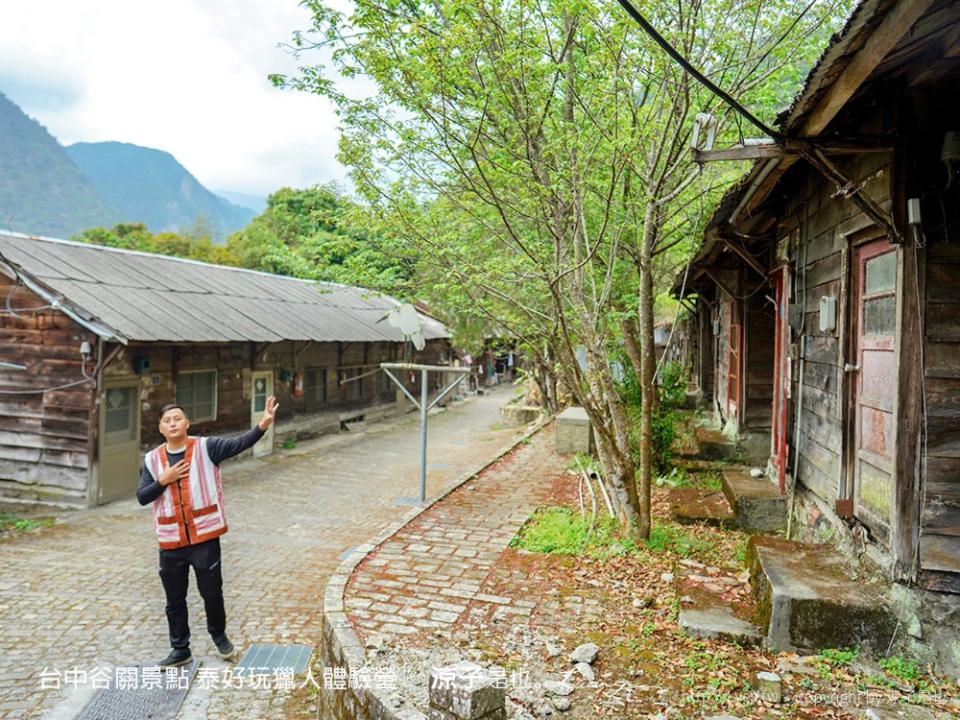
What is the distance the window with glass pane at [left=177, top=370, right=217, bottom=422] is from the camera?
12.9 metres

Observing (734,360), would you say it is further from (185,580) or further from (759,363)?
(185,580)

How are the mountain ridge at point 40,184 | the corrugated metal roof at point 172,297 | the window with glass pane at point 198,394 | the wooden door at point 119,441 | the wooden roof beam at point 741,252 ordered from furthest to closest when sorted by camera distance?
the mountain ridge at point 40,184 < the window with glass pane at point 198,394 < the wooden door at point 119,441 < the corrugated metal roof at point 172,297 < the wooden roof beam at point 741,252

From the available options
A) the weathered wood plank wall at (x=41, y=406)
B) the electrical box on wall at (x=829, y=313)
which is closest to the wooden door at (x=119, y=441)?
the weathered wood plank wall at (x=41, y=406)

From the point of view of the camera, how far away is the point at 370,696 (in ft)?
12.3

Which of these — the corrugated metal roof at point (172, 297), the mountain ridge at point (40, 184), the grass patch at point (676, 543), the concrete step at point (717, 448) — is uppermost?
the mountain ridge at point (40, 184)

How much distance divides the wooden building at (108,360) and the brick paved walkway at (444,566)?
5130 mm

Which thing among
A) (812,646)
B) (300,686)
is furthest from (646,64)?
(300,686)

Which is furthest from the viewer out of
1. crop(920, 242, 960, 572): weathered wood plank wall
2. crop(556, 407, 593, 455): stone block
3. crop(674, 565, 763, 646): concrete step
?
crop(556, 407, 593, 455): stone block

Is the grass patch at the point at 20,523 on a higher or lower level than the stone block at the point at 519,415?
lower

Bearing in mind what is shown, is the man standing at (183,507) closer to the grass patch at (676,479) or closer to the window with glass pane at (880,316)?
the window with glass pane at (880,316)

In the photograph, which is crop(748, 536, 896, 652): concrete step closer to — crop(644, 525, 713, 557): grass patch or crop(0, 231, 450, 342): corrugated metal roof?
crop(644, 525, 713, 557): grass patch

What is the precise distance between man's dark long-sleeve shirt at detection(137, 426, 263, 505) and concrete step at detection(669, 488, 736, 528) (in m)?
4.55

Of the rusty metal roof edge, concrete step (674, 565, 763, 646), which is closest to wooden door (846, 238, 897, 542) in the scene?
concrete step (674, 565, 763, 646)

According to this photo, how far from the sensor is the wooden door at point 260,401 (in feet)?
49.9
